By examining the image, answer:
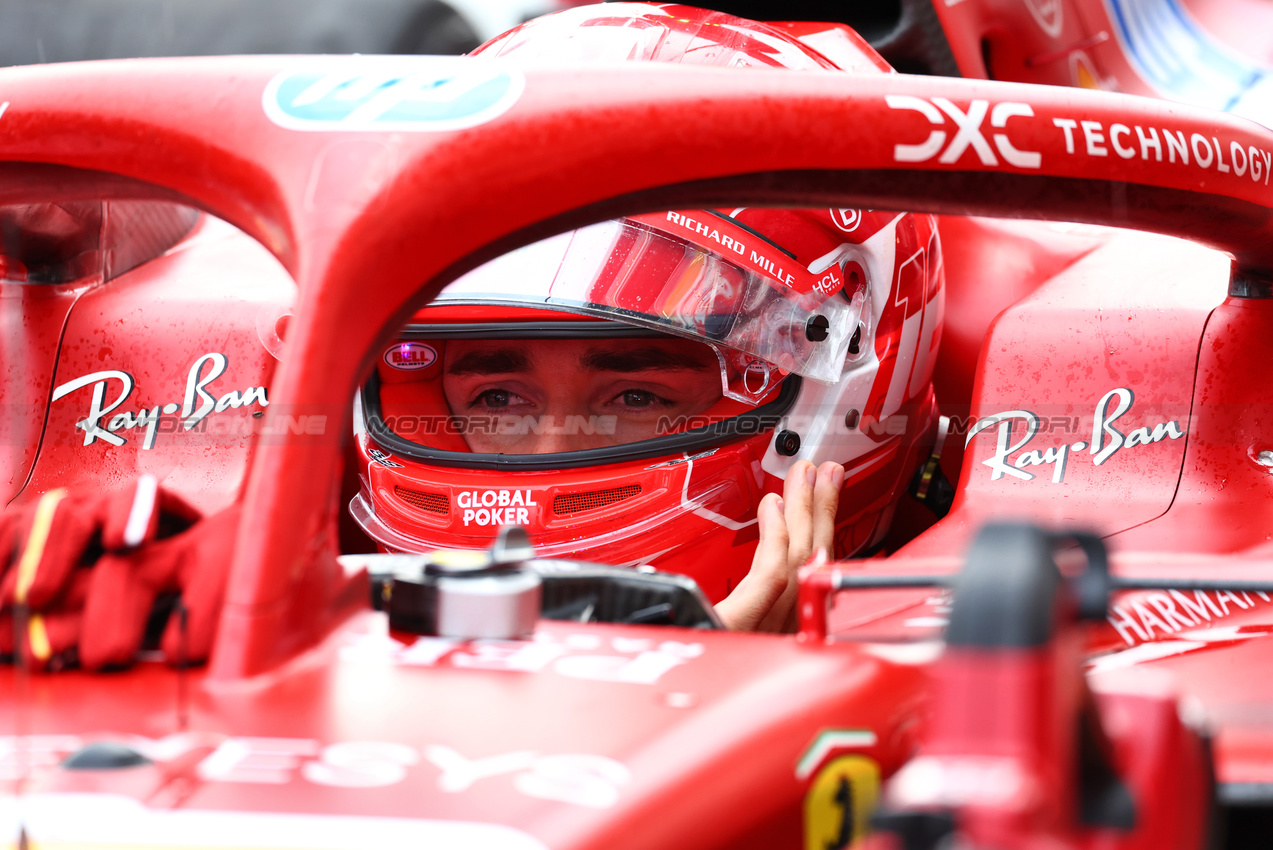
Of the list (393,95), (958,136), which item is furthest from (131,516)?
(958,136)

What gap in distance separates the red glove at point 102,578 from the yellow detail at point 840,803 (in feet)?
1.09

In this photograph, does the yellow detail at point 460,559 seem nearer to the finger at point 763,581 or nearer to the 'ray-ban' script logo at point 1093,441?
the finger at point 763,581

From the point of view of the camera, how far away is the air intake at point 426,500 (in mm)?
1399

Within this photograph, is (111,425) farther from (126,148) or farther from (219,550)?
(219,550)

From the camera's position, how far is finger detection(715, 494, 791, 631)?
1.28m

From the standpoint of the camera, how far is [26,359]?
59.4 inches

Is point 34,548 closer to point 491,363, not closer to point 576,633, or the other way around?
point 576,633

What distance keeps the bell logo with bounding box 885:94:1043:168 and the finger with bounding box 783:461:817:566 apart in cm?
56

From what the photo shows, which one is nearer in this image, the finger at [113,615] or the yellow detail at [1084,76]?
the finger at [113,615]

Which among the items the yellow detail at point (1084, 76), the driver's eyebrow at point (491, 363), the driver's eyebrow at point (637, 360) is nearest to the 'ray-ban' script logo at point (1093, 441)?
the driver's eyebrow at point (637, 360)

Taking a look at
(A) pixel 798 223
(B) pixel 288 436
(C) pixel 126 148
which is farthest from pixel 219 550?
(A) pixel 798 223

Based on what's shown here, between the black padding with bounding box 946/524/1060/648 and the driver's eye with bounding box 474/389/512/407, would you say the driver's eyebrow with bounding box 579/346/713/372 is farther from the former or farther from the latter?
the black padding with bounding box 946/524/1060/648

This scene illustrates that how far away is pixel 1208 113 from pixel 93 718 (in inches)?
37.2

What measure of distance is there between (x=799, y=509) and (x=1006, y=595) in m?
0.95
